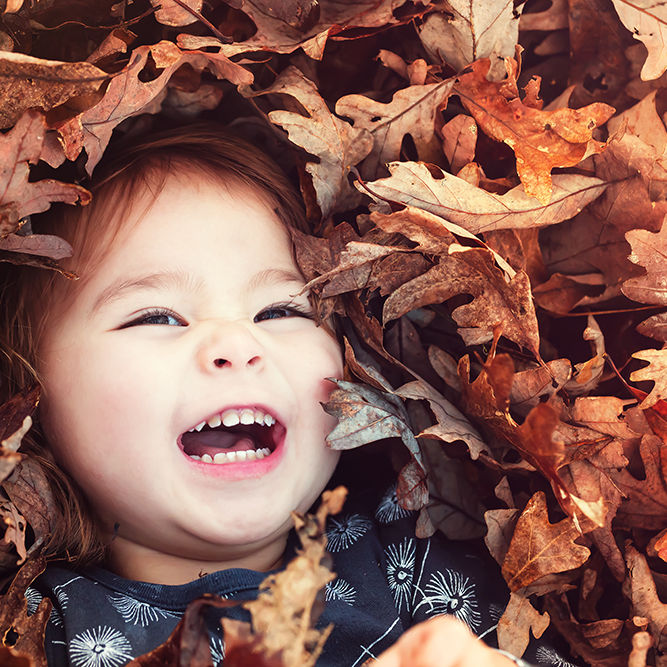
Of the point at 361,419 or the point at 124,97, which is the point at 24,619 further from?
the point at 124,97

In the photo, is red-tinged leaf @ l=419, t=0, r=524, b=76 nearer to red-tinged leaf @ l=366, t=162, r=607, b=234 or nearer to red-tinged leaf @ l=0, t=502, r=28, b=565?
red-tinged leaf @ l=366, t=162, r=607, b=234

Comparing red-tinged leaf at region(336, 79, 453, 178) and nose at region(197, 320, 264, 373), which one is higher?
red-tinged leaf at region(336, 79, 453, 178)

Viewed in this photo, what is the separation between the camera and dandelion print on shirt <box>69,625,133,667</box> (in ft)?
4.71

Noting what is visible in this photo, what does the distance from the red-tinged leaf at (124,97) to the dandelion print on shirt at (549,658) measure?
1.37 meters

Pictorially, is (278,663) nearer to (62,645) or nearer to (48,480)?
(62,645)

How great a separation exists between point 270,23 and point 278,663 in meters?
1.31

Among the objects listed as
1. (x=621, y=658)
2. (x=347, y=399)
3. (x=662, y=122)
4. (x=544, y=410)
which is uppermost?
(x=662, y=122)

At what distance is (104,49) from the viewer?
157 centimetres

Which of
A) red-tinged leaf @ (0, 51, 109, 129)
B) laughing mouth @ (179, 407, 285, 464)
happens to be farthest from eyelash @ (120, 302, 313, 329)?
red-tinged leaf @ (0, 51, 109, 129)

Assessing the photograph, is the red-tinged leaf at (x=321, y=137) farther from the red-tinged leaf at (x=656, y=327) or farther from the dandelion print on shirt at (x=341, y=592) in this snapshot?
the dandelion print on shirt at (x=341, y=592)

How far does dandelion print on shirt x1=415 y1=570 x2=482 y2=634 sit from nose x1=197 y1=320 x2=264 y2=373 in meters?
0.67

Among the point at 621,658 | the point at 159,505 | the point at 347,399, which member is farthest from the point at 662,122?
the point at 159,505

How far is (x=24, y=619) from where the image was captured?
55.1 inches

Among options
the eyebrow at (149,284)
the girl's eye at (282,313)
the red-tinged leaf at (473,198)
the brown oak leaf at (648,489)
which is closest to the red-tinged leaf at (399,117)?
the red-tinged leaf at (473,198)
